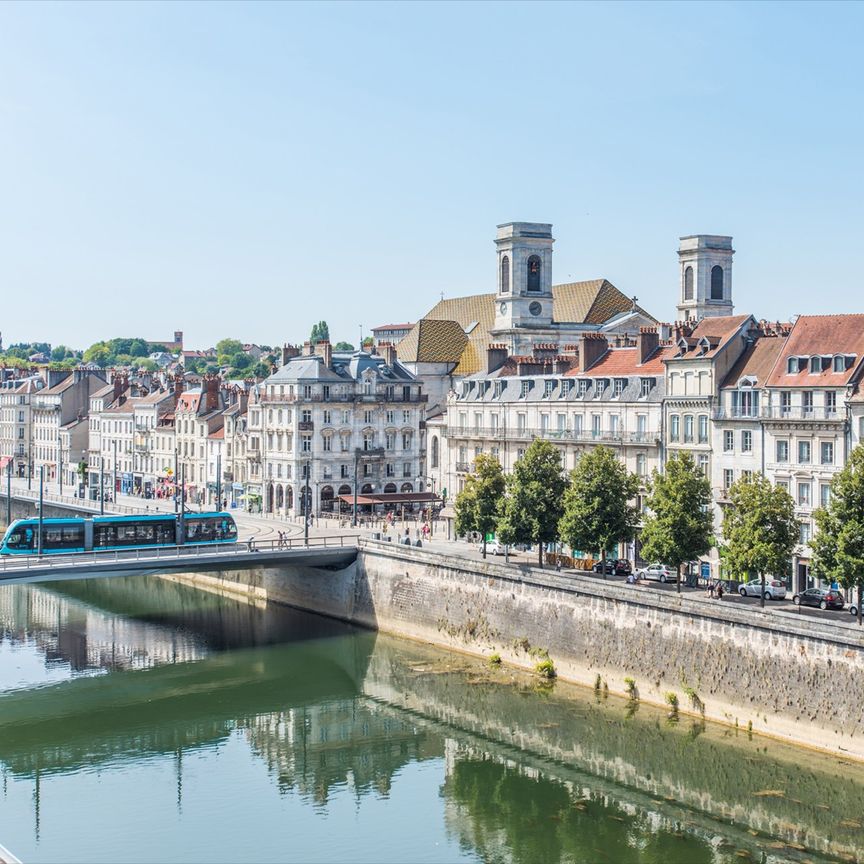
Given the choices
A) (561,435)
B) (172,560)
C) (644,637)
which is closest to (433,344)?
(561,435)

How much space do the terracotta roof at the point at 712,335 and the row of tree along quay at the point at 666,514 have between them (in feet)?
19.5

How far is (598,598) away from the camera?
46844 millimetres

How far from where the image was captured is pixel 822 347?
51375 millimetres

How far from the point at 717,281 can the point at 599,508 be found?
1912 inches

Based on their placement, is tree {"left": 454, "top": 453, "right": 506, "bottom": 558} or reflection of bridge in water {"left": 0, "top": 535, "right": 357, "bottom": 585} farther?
tree {"left": 454, "top": 453, "right": 506, "bottom": 558}

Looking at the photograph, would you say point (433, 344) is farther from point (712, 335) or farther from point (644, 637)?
point (644, 637)

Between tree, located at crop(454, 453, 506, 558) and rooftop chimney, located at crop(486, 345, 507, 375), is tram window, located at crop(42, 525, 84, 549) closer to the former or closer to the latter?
tree, located at crop(454, 453, 506, 558)

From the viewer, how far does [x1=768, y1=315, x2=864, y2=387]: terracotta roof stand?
4941 cm

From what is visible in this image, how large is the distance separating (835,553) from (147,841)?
22.5 meters

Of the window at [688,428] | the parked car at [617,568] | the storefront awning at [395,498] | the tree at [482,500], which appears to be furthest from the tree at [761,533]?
the storefront awning at [395,498]

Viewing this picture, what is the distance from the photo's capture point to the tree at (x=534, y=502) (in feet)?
177

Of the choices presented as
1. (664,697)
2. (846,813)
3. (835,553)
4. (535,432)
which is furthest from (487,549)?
(846,813)

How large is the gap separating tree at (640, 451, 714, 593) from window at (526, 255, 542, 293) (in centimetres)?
5012

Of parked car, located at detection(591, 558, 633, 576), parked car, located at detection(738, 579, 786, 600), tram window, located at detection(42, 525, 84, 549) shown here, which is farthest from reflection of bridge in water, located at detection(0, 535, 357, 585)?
parked car, located at detection(738, 579, 786, 600)
